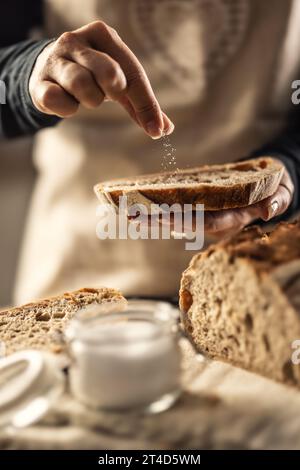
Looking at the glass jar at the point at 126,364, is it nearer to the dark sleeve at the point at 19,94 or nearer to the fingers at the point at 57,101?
the fingers at the point at 57,101

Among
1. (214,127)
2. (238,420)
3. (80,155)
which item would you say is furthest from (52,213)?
(238,420)

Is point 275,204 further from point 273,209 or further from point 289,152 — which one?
point 289,152

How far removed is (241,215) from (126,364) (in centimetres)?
61

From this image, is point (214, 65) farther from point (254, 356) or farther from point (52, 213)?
point (254, 356)

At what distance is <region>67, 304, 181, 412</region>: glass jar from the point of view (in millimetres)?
709

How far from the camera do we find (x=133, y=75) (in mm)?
937

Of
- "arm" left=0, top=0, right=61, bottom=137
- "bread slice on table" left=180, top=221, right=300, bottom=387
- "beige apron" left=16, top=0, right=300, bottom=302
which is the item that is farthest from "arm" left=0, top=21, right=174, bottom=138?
"beige apron" left=16, top=0, right=300, bottom=302

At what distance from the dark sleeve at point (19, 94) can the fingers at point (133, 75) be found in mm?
200

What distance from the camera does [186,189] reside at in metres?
1.14

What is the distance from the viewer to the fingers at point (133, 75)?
3.06 feet

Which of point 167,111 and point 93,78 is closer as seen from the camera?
point 93,78

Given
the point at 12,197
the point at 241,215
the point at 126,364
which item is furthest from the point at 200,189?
the point at 12,197

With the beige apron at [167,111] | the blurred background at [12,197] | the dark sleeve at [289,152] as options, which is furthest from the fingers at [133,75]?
the blurred background at [12,197]

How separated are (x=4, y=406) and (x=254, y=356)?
0.33 meters
